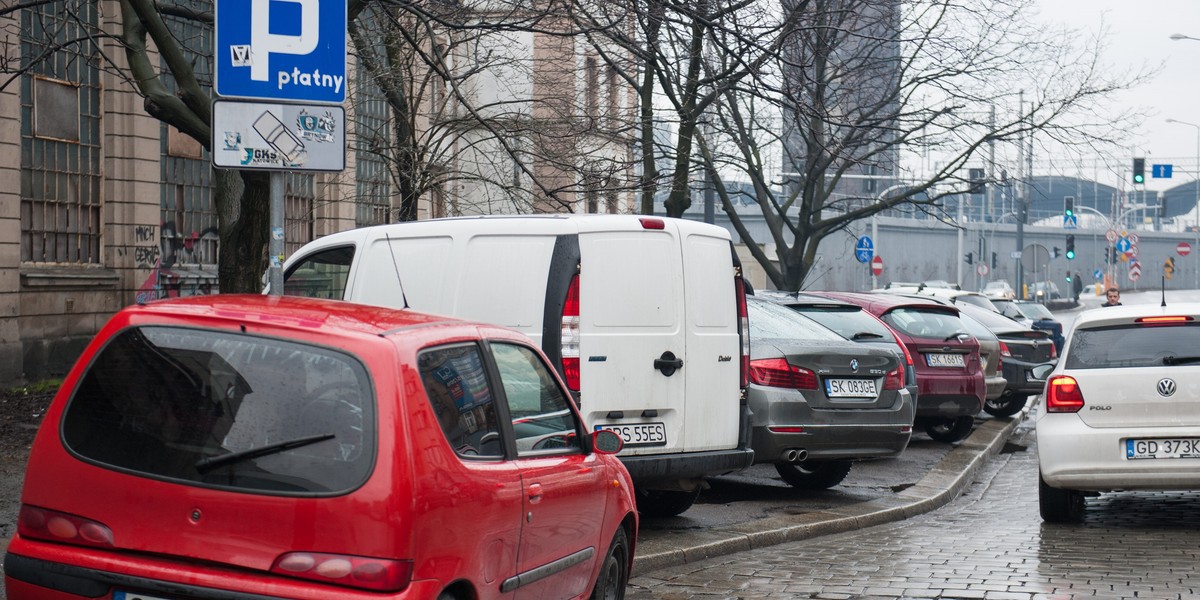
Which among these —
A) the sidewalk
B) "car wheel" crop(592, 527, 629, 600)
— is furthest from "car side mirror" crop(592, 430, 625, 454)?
the sidewalk

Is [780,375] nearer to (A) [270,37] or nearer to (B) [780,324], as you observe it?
(B) [780,324]

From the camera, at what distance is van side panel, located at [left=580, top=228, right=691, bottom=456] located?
26.8 feet

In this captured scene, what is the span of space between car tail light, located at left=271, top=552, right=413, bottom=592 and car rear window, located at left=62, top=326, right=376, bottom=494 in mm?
195

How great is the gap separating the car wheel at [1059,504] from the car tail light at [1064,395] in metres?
0.55

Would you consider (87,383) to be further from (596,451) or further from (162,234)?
(162,234)

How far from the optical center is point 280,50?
645 cm

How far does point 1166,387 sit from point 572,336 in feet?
13.9

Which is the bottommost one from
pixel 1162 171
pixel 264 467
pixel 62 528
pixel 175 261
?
pixel 62 528

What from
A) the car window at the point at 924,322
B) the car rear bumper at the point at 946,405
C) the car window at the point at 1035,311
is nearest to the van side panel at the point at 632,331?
the car rear bumper at the point at 946,405

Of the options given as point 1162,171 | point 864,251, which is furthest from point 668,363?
point 1162,171

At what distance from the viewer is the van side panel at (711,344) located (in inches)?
342

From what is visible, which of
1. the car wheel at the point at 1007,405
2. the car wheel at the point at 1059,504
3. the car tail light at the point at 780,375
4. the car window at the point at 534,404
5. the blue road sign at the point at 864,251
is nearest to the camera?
the car window at the point at 534,404

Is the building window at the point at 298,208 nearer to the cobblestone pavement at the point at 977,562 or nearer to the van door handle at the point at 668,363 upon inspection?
the cobblestone pavement at the point at 977,562

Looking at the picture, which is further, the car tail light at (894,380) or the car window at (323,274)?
the car tail light at (894,380)
